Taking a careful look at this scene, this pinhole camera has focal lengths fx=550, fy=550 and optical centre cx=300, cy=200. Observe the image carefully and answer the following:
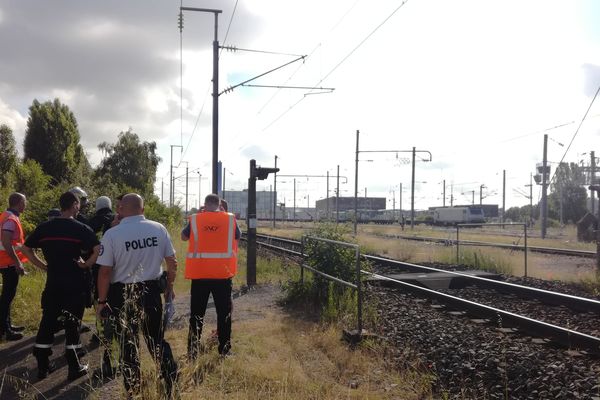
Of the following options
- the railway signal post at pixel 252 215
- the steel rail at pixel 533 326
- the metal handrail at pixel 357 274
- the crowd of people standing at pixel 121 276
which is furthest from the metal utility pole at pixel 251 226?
the crowd of people standing at pixel 121 276

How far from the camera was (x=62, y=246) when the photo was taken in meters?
5.39

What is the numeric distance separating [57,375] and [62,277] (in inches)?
39.2

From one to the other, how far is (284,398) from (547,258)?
66.8 feet

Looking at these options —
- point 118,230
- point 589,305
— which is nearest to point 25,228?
point 118,230

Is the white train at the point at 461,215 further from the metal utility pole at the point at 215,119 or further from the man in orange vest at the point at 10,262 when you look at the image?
the man in orange vest at the point at 10,262

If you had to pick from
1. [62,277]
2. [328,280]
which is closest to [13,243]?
[62,277]

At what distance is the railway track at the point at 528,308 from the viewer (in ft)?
24.6

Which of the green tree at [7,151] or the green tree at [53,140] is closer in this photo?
the green tree at [7,151]

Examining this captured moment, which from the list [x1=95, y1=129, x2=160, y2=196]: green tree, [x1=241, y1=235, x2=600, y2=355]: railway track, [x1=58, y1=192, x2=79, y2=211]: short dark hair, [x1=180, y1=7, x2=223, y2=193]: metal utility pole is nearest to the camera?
[x1=58, y1=192, x2=79, y2=211]: short dark hair

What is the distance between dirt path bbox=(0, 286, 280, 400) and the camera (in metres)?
4.86

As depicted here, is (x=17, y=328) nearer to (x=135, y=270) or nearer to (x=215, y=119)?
(x=135, y=270)

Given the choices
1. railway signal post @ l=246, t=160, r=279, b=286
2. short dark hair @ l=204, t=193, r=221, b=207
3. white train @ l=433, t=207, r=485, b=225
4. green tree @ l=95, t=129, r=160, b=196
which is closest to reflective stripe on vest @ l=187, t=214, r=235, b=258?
short dark hair @ l=204, t=193, r=221, b=207

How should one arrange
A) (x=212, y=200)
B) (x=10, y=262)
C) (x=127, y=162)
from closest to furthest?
(x=212, y=200) < (x=10, y=262) < (x=127, y=162)

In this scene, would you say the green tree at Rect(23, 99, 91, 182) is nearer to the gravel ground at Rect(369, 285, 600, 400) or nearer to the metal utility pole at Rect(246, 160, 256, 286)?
the metal utility pole at Rect(246, 160, 256, 286)
